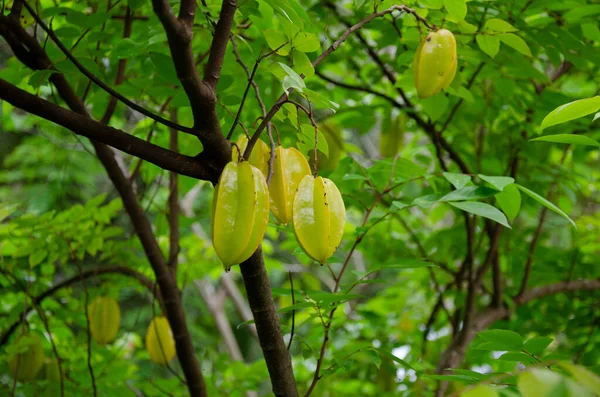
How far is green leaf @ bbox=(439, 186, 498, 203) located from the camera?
40.4 inches

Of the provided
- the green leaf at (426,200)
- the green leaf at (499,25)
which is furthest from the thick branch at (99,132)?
the green leaf at (499,25)

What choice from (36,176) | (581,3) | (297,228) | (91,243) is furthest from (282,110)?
(36,176)

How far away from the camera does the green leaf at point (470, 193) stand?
103 cm

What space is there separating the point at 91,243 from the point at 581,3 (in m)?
1.43

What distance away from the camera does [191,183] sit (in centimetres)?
155

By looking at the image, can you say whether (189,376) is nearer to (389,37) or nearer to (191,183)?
(191,183)

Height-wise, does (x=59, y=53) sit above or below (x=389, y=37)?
above

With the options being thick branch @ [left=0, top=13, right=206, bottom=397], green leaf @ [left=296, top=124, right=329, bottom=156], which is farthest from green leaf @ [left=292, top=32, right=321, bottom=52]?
thick branch @ [left=0, top=13, right=206, bottom=397]

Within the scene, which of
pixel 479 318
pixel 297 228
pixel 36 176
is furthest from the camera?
pixel 36 176

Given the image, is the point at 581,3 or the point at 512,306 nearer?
the point at 581,3

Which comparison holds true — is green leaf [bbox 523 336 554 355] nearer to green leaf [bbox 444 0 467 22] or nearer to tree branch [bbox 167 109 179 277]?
green leaf [bbox 444 0 467 22]

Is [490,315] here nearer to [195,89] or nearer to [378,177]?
[378,177]

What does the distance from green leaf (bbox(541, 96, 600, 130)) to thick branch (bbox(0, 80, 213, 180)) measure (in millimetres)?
529

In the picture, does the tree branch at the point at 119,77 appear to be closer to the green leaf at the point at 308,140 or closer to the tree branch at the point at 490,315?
the green leaf at the point at 308,140
